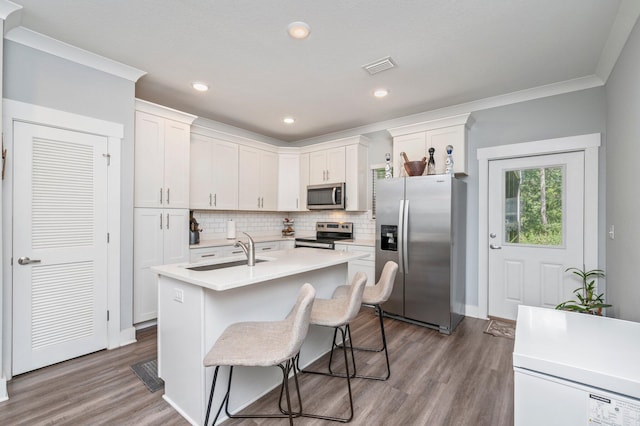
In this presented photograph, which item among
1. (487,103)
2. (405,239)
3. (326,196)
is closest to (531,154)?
(487,103)

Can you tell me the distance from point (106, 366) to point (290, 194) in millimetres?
3487

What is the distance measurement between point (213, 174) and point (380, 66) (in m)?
2.74

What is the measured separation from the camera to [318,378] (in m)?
2.30

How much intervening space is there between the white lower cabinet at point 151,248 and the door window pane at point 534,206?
158 inches

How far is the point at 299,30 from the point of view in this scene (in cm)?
220

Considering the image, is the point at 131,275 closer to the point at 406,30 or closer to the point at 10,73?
the point at 10,73

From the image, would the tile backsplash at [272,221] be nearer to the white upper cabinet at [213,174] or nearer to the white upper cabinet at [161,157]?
the white upper cabinet at [213,174]

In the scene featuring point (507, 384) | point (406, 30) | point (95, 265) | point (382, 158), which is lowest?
point (507, 384)

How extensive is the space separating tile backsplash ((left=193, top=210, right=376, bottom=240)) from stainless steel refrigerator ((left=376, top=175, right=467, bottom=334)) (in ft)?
3.51

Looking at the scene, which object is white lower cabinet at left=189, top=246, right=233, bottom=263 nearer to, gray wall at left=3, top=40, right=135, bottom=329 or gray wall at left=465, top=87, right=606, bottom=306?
gray wall at left=3, top=40, right=135, bottom=329

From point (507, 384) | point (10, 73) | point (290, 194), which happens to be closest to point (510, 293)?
point (507, 384)

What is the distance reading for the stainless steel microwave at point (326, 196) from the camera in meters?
4.59

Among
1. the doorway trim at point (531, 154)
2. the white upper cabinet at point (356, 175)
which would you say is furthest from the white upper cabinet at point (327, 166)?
the doorway trim at point (531, 154)

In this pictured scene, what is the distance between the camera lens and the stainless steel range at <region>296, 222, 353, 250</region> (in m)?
4.74
